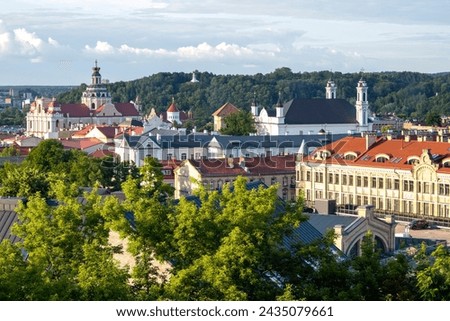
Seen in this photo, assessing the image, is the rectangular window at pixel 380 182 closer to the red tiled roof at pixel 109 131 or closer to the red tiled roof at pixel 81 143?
the red tiled roof at pixel 81 143

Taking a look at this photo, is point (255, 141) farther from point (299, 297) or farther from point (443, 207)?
point (299, 297)

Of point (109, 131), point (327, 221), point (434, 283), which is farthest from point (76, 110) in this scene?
point (434, 283)

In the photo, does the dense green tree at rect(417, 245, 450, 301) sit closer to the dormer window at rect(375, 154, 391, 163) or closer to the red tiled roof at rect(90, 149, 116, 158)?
the dormer window at rect(375, 154, 391, 163)

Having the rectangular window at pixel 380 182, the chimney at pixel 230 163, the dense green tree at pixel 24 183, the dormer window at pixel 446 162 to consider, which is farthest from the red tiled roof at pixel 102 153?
the dormer window at pixel 446 162

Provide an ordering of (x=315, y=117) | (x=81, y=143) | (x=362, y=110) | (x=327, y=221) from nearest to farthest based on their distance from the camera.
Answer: (x=327, y=221) → (x=81, y=143) → (x=315, y=117) → (x=362, y=110)

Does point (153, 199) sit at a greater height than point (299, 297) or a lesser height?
greater

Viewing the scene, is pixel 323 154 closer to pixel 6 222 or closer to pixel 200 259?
pixel 6 222
